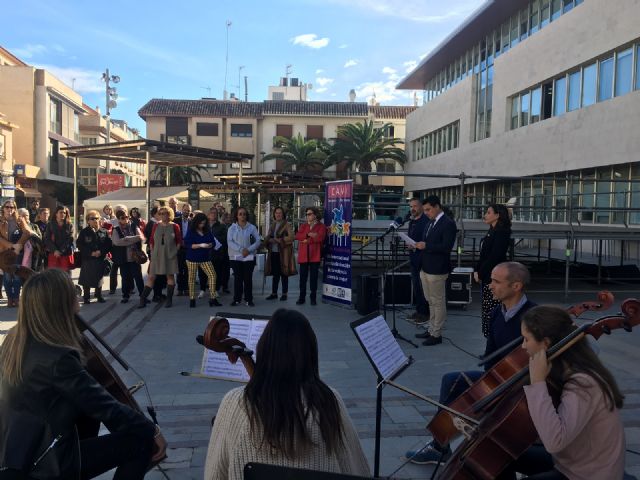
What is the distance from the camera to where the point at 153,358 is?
20.6 ft

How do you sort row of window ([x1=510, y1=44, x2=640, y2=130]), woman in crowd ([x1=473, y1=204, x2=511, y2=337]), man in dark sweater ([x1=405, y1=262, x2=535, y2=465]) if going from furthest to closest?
row of window ([x1=510, y1=44, x2=640, y2=130]), woman in crowd ([x1=473, y1=204, x2=511, y2=337]), man in dark sweater ([x1=405, y1=262, x2=535, y2=465])

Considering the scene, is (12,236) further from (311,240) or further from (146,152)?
(311,240)

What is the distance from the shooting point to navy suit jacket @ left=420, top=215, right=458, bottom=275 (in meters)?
6.83

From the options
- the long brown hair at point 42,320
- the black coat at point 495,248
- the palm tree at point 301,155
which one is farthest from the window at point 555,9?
the palm tree at point 301,155

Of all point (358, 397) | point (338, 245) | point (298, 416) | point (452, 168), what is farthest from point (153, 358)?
point (452, 168)

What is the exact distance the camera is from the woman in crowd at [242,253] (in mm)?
9297

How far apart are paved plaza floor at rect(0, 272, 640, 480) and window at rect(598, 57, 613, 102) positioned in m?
10.0

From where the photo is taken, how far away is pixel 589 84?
18.0 metres

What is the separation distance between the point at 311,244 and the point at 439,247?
121 inches

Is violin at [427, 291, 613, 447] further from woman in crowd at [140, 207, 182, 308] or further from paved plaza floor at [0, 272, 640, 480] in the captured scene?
woman in crowd at [140, 207, 182, 308]

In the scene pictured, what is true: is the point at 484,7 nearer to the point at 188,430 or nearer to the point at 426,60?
the point at 426,60

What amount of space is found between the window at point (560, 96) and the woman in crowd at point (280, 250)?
1429 cm

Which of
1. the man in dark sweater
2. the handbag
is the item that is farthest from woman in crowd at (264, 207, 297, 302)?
the man in dark sweater

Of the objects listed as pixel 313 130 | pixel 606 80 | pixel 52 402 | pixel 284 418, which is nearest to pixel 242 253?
pixel 52 402
